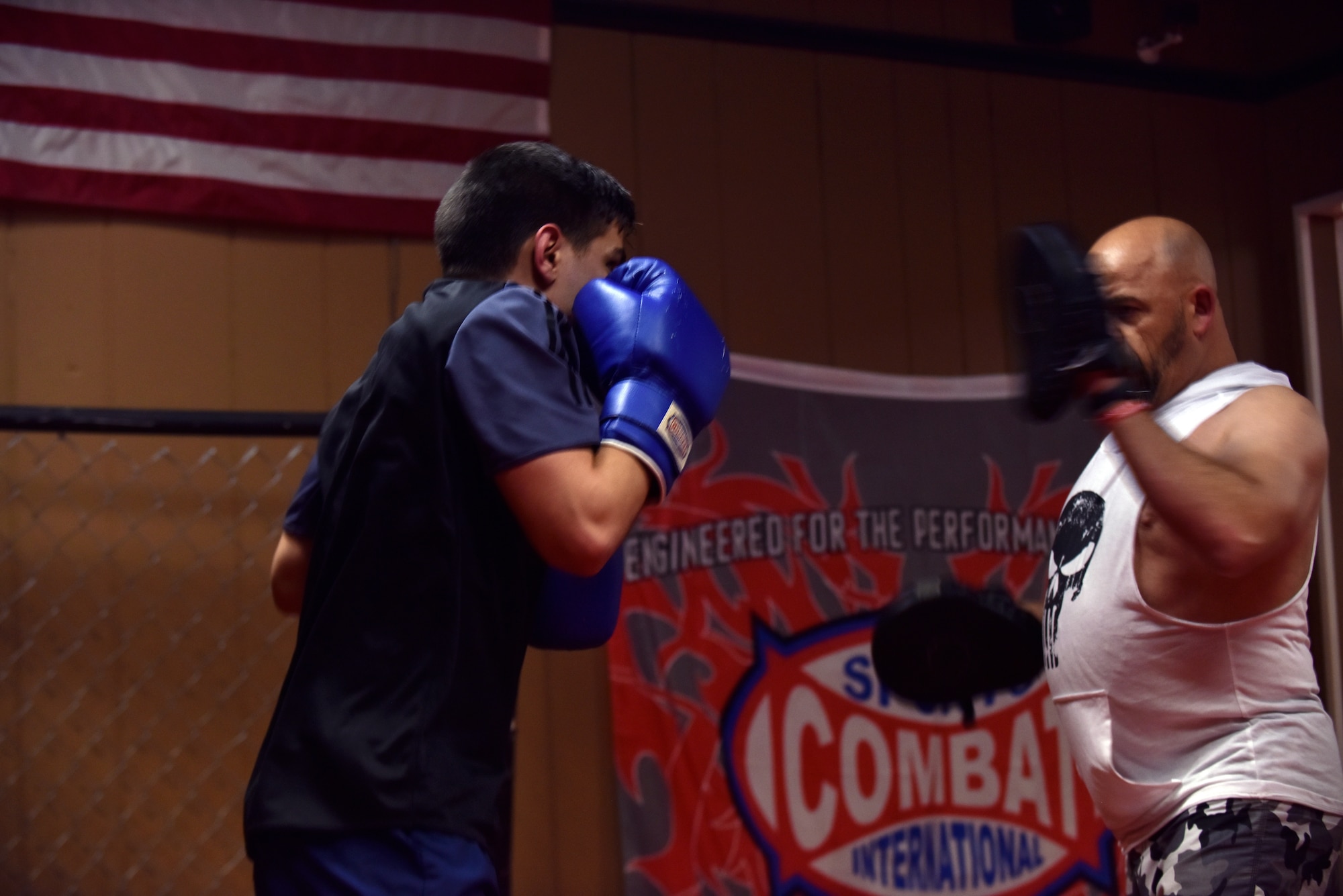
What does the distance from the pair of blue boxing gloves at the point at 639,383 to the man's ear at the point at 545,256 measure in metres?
0.05

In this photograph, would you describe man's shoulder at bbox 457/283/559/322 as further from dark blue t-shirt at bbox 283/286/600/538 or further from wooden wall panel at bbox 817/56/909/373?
wooden wall panel at bbox 817/56/909/373

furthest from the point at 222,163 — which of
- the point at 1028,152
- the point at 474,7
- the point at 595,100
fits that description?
the point at 1028,152

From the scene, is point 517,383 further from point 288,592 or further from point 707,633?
point 707,633

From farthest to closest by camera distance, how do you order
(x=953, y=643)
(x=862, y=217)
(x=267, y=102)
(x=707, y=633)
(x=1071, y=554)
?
(x=862, y=217) → (x=707, y=633) → (x=267, y=102) → (x=953, y=643) → (x=1071, y=554)

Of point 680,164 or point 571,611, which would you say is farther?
point 680,164

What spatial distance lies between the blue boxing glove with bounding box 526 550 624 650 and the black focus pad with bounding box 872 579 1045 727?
693 millimetres

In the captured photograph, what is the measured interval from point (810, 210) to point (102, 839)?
2492 millimetres

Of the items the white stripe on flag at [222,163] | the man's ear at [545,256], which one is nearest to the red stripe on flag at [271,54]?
the white stripe on flag at [222,163]

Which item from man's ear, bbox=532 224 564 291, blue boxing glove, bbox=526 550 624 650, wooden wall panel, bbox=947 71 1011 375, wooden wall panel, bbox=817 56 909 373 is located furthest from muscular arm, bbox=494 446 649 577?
wooden wall panel, bbox=947 71 1011 375

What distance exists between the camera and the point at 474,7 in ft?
11.6

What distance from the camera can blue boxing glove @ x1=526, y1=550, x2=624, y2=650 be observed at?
4.99ft

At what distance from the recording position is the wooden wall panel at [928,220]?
400 centimetres

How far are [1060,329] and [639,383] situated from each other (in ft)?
1.71

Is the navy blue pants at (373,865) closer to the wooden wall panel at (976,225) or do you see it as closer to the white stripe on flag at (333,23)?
the white stripe on flag at (333,23)
